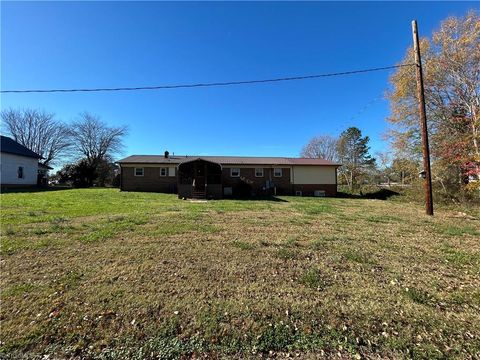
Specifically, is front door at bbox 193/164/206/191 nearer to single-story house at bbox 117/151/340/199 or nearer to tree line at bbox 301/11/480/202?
single-story house at bbox 117/151/340/199

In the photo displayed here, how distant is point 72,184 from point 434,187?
130 ft

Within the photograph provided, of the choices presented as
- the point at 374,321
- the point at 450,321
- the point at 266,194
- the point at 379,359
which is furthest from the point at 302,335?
the point at 266,194

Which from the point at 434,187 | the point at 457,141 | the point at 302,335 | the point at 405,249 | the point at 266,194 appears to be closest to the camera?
the point at 302,335

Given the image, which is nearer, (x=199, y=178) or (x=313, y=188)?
(x=199, y=178)

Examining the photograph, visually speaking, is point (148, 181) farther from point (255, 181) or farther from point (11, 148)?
point (11, 148)

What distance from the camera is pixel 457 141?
15.6 metres

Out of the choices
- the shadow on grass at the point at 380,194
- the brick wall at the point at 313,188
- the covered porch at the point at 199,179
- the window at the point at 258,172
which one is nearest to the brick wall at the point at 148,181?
the covered porch at the point at 199,179

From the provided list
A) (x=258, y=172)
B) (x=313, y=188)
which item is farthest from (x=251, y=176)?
(x=313, y=188)

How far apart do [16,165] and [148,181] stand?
15292 millimetres

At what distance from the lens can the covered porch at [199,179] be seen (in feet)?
59.6

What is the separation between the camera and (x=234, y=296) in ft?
11.2

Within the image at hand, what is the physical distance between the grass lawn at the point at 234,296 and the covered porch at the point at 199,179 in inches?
459

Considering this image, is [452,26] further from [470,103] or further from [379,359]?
[379,359]

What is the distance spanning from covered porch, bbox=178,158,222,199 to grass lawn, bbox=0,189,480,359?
11.6m
